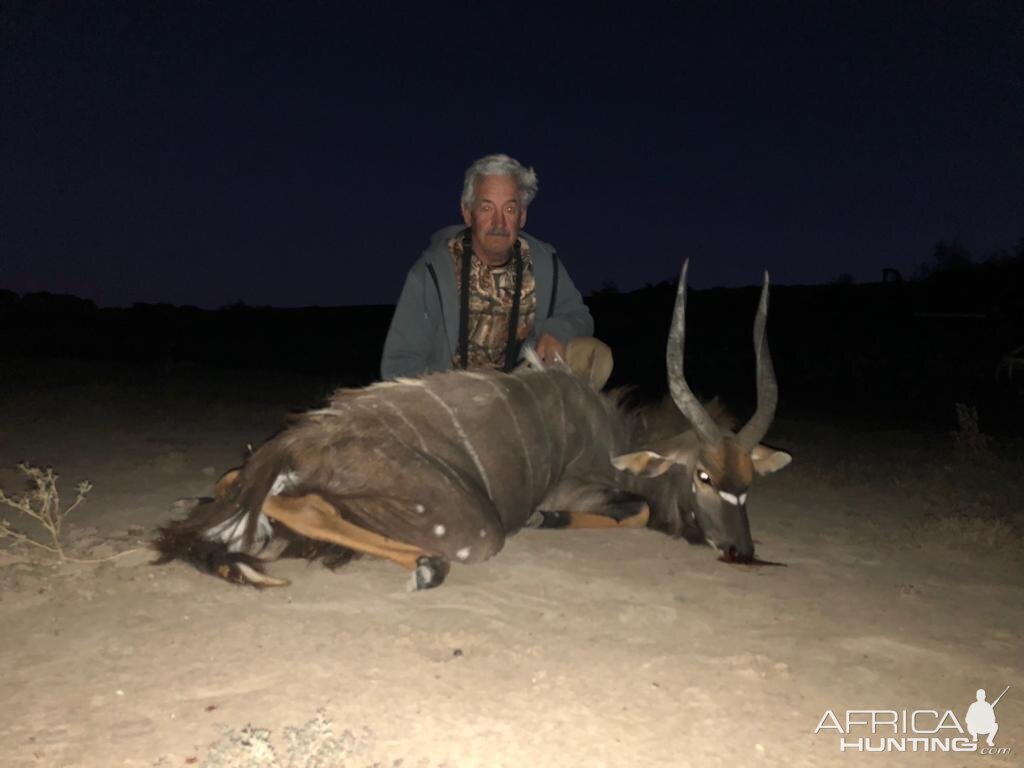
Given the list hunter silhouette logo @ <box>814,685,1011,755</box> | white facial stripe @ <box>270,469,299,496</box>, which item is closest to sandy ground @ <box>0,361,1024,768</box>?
hunter silhouette logo @ <box>814,685,1011,755</box>

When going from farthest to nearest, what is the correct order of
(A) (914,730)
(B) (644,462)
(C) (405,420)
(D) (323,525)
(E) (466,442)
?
(B) (644,462) < (E) (466,442) < (C) (405,420) < (D) (323,525) < (A) (914,730)

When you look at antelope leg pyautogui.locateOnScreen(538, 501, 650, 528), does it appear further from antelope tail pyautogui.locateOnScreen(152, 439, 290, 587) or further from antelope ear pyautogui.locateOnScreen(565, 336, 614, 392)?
antelope tail pyautogui.locateOnScreen(152, 439, 290, 587)

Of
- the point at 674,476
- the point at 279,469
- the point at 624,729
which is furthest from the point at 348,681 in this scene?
the point at 674,476

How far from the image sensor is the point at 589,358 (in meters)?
4.43

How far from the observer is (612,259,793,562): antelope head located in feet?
11.8

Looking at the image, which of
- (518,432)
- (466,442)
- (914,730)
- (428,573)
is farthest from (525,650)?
(518,432)

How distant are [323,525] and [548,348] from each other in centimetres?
187

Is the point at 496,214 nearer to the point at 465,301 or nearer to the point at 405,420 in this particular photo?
the point at 465,301

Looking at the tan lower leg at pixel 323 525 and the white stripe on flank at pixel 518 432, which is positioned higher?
the white stripe on flank at pixel 518 432

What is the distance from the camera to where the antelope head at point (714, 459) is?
3592 mm

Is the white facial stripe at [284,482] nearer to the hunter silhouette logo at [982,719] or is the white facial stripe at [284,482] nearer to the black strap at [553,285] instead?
the black strap at [553,285]

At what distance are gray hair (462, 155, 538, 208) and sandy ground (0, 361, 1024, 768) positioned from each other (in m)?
1.87

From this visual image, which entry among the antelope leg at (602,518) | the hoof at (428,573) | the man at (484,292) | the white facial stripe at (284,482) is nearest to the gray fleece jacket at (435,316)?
the man at (484,292)

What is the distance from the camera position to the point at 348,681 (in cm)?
215
